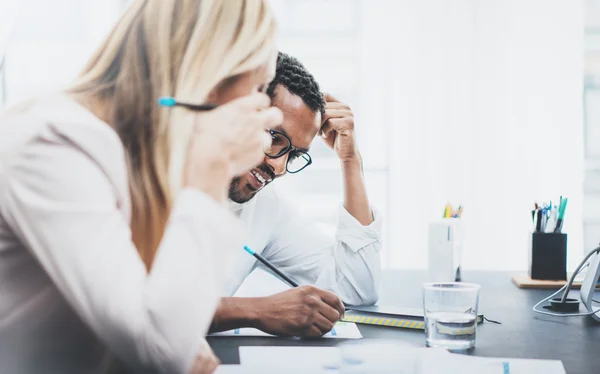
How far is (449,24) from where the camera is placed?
2.54m

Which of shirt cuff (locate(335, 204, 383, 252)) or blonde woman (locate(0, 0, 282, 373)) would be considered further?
shirt cuff (locate(335, 204, 383, 252))

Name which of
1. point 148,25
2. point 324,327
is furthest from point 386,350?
point 148,25

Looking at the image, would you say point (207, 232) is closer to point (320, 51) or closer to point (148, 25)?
point (148, 25)

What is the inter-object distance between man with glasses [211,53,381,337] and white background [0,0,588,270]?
1.05 meters

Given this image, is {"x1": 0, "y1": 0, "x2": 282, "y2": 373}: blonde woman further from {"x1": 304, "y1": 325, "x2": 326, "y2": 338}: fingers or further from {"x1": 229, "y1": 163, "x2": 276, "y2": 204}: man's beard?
{"x1": 229, "y1": 163, "x2": 276, "y2": 204}: man's beard

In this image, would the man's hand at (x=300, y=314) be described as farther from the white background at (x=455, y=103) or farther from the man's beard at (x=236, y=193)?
the white background at (x=455, y=103)

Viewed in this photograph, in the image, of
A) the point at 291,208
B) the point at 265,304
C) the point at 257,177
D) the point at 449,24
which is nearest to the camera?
the point at 265,304

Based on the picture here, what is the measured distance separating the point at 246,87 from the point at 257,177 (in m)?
0.67

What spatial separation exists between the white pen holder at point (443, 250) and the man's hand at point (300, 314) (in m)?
0.55

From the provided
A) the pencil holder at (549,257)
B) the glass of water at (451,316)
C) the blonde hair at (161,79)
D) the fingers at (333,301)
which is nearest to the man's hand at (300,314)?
the fingers at (333,301)

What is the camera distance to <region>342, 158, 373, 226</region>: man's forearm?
1413 millimetres

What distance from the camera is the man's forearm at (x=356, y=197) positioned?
1.41 m

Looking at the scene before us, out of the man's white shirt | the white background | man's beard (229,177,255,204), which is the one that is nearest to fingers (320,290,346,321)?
the man's white shirt

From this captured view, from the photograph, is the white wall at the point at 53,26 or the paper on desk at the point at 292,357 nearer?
the paper on desk at the point at 292,357
